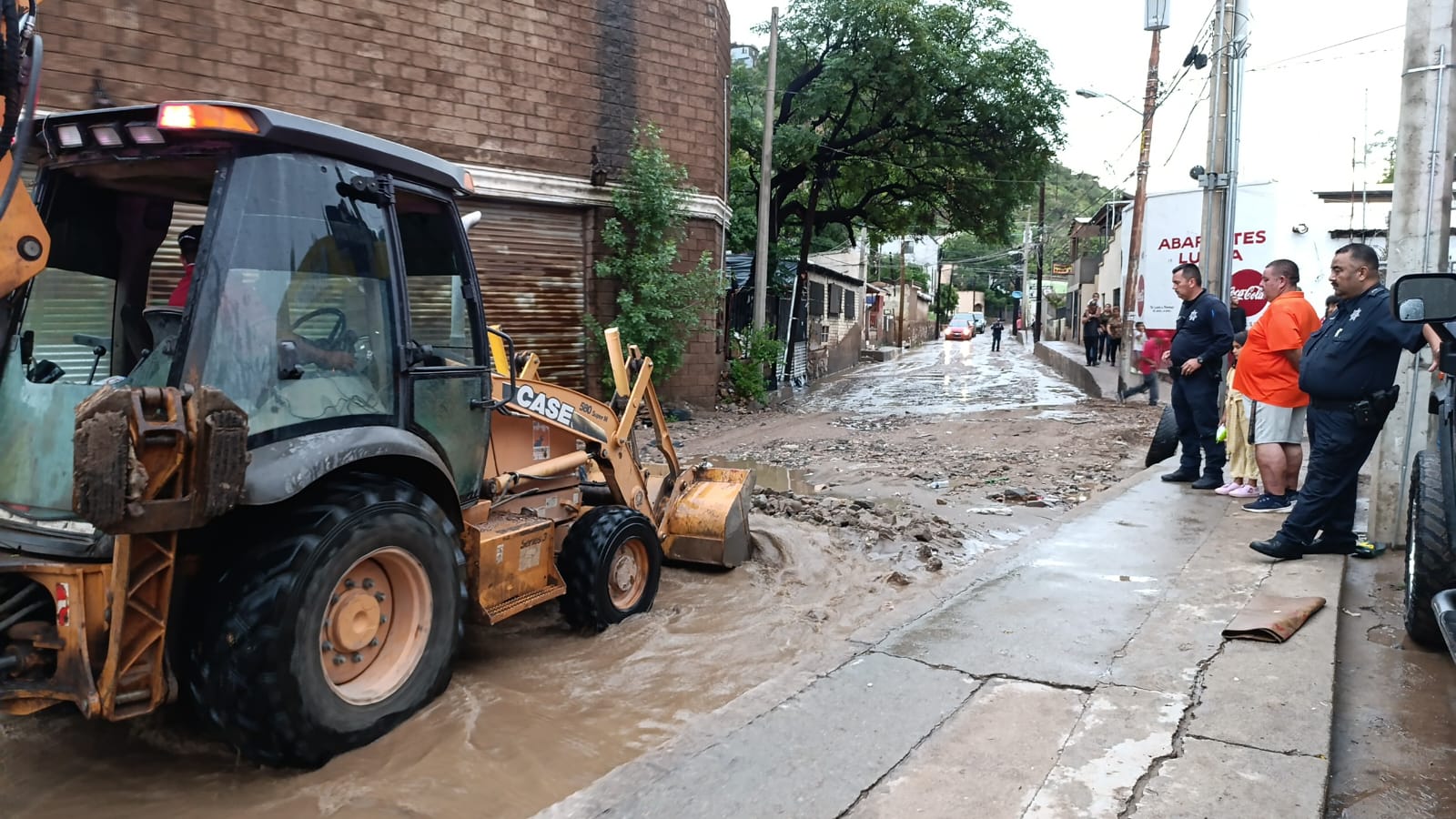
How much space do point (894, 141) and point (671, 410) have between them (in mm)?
10392

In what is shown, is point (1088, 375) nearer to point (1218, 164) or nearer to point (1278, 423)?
point (1218, 164)

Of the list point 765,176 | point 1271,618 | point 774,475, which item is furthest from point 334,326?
point 765,176

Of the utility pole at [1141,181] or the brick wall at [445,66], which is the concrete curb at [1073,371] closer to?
the utility pole at [1141,181]

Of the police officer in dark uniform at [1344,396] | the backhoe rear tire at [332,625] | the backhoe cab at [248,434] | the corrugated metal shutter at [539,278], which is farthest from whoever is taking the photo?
the corrugated metal shutter at [539,278]

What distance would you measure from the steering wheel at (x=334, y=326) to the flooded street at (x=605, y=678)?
1.41 m

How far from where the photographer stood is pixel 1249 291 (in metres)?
16.4

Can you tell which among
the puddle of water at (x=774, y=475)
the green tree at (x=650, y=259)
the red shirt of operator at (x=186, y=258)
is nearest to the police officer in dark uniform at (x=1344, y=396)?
the puddle of water at (x=774, y=475)

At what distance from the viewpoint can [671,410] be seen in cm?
1473

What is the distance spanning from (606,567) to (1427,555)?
3.66 metres

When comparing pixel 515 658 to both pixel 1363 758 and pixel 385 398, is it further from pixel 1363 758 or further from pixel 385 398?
pixel 1363 758

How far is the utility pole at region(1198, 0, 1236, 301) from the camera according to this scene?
44.0ft

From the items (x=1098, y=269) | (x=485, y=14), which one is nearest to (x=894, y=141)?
(x=485, y=14)

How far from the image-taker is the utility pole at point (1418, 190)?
5.66 meters

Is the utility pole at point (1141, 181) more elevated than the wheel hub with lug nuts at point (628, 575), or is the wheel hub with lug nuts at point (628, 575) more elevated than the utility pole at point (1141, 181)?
the utility pole at point (1141, 181)
